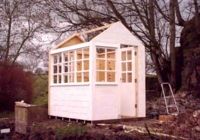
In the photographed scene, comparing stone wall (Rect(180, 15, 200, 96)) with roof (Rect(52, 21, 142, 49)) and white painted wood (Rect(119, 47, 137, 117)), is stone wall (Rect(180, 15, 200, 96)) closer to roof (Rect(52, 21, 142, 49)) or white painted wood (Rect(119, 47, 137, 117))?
white painted wood (Rect(119, 47, 137, 117))

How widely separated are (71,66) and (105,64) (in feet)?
5.36

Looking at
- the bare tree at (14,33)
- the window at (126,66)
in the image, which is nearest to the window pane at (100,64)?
the window at (126,66)

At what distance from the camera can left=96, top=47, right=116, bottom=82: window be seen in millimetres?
13891

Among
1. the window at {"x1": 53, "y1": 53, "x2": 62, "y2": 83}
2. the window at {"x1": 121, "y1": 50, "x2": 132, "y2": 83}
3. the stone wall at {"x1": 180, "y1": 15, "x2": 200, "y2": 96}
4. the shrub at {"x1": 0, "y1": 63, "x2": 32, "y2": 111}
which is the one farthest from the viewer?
the shrub at {"x1": 0, "y1": 63, "x2": 32, "y2": 111}

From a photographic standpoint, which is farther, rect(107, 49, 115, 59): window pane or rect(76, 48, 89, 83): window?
rect(107, 49, 115, 59): window pane

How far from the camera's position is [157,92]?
21828 mm

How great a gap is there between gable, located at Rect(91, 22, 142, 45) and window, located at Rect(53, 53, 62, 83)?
2554 millimetres

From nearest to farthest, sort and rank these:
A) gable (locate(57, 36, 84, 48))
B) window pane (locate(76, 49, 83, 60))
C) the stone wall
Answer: window pane (locate(76, 49, 83, 60)) < gable (locate(57, 36, 84, 48)) < the stone wall

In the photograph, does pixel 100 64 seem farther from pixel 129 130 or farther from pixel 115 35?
pixel 129 130

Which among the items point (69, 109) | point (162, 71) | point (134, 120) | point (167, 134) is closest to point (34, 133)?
point (69, 109)

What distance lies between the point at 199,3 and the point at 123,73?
6737mm

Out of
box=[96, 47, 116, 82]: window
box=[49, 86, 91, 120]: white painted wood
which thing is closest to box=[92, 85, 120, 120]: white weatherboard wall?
box=[49, 86, 91, 120]: white painted wood

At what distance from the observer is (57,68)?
1628 cm

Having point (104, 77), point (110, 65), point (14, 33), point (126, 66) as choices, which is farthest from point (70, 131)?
point (14, 33)
